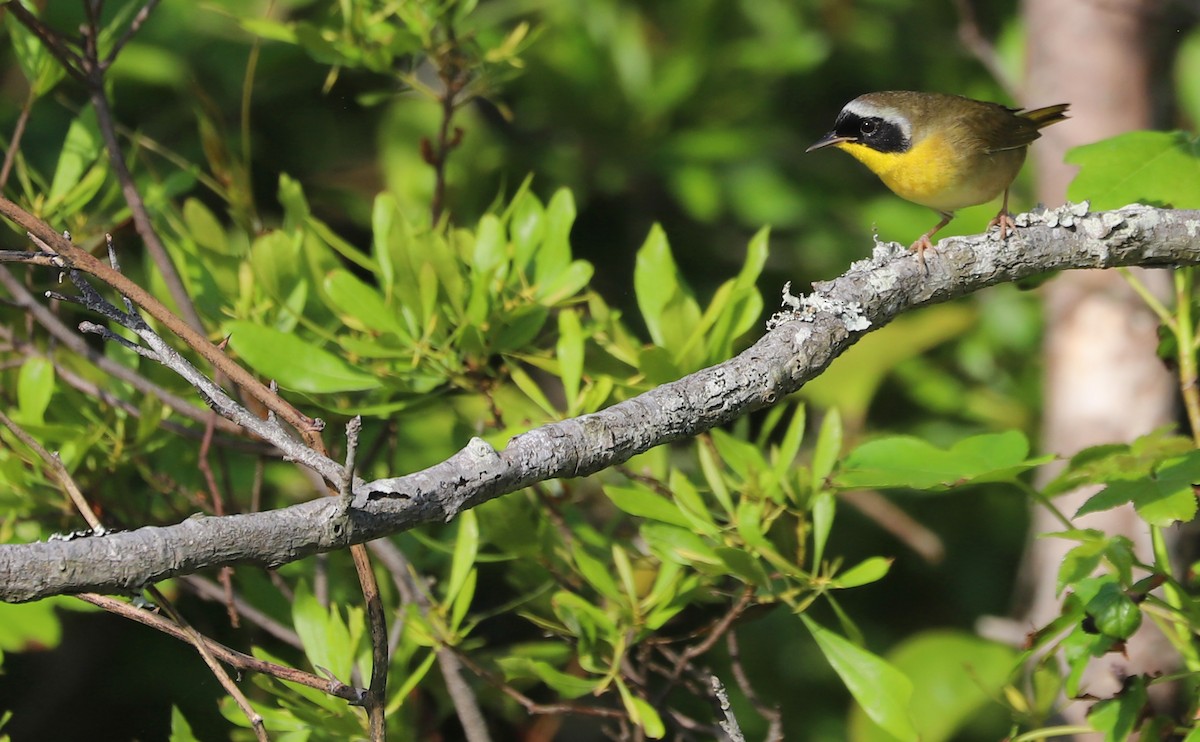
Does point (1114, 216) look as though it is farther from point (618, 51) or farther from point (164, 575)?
point (618, 51)

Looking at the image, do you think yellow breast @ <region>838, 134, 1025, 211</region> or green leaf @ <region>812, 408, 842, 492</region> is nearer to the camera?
green leaf @ <region>812, 408, 842, 492</region>

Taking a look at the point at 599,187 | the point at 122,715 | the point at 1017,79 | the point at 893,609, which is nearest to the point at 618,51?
the point at 599,187

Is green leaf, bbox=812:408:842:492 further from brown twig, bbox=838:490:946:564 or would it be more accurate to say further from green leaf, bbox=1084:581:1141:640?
brown twig, bbox=838:490:946:564

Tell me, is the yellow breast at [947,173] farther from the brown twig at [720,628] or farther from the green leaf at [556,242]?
the brown twig at [720,628]

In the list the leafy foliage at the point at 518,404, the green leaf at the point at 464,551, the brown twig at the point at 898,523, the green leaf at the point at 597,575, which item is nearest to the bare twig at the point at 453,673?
the leafy foliage at the point at 518,404

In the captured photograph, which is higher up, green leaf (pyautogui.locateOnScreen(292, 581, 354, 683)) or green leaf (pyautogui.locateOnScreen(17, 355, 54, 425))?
green leaf (pyautogui.locateOnScreen(17, 355, 54, 425))

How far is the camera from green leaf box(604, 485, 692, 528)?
150 centimetres

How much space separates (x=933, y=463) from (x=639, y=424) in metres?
0.53

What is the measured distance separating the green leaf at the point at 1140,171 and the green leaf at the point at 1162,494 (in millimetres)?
475

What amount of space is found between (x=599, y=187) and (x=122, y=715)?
1.83 m

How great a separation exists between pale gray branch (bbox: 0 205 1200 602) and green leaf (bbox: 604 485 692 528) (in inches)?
11.4

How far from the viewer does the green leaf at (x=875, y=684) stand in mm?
1476

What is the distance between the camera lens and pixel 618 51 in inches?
126

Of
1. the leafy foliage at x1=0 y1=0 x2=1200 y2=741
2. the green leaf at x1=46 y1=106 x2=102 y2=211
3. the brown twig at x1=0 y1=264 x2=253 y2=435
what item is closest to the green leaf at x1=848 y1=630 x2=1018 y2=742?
the leafy foliage at x1=0 y1=0 x2=1200 y2=741
